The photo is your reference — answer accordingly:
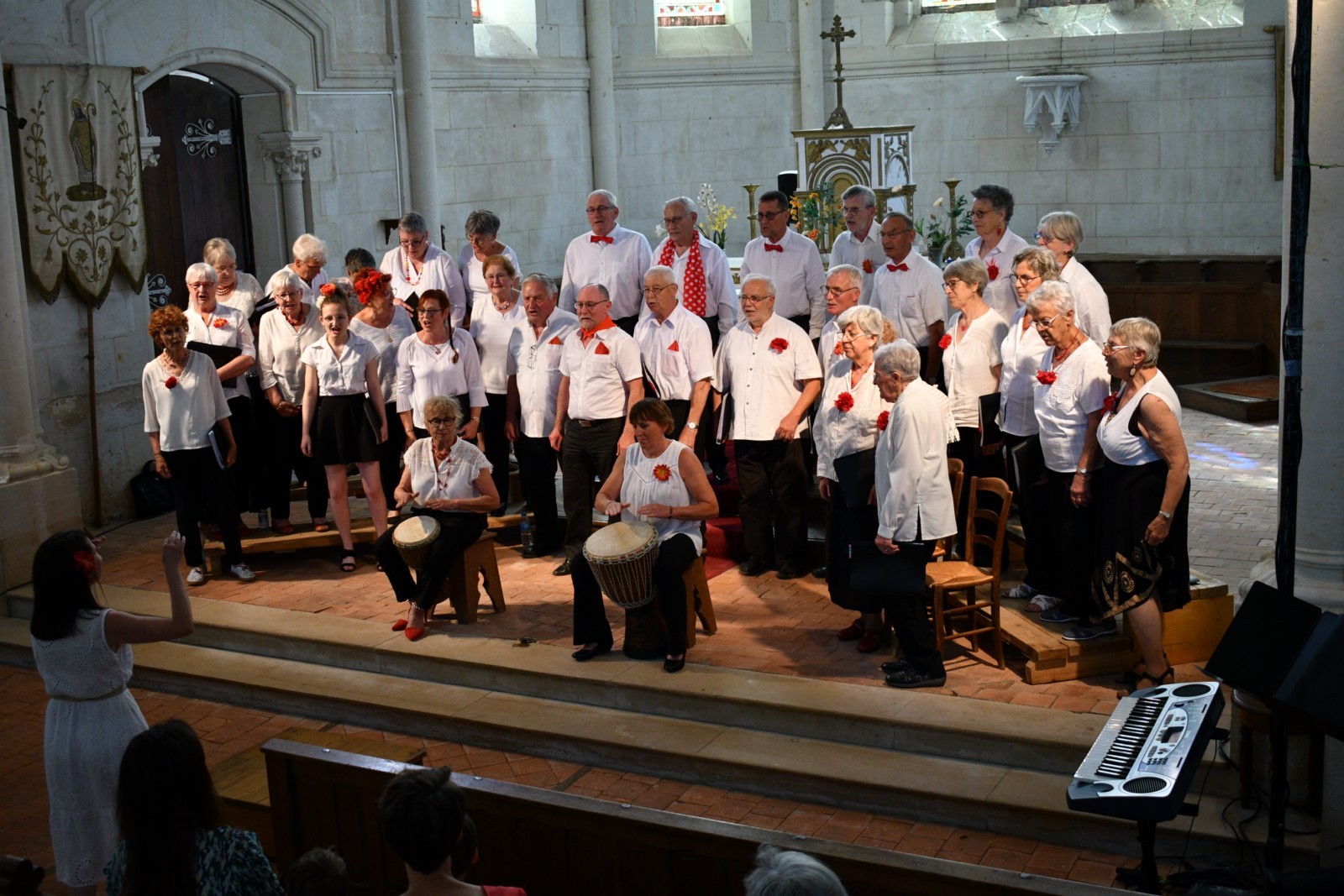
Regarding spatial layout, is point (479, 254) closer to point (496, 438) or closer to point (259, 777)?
point (496, 438)

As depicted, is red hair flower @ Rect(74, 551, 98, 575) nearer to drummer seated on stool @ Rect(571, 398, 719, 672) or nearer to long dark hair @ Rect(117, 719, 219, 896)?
long dark hair @ Rect(117, 719, 219, 896)

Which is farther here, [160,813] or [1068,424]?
[1068,424]

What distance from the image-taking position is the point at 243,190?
37.3 feet

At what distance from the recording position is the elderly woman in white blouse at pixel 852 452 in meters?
6.52

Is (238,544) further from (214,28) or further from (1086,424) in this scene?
(1086,424)

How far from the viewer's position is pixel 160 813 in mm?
3584

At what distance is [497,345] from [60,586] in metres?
4.16

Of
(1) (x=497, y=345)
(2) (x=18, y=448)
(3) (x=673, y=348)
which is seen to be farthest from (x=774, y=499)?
(2) (x=18, y=448)

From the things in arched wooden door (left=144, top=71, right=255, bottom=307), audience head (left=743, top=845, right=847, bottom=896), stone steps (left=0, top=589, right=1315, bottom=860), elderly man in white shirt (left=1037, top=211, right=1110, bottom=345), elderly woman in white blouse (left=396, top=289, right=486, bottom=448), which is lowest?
stone steps (left=0, top=589, right=1315, bottom=860)

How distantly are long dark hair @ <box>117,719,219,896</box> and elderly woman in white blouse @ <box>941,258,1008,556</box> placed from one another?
170 inches

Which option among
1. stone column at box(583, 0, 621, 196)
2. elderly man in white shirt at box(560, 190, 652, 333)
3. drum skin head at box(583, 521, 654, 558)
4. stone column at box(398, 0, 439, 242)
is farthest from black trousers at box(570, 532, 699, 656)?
stone column at box(583, 0, 621, 196)

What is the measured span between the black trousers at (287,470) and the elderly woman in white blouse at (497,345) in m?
1.04

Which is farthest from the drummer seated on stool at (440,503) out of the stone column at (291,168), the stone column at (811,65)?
the stone column at (811,65)

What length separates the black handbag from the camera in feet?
32.3
